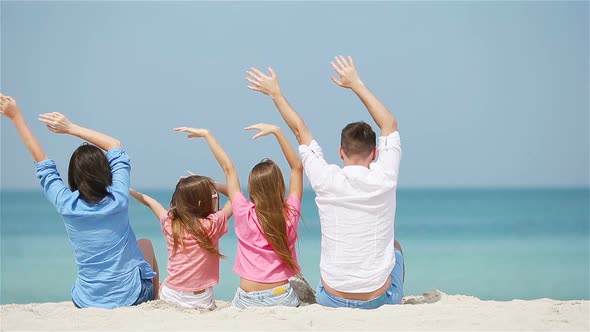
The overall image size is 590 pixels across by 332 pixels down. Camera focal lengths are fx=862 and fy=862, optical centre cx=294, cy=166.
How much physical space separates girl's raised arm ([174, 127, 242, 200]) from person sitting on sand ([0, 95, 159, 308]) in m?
0.52

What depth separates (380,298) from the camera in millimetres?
5441

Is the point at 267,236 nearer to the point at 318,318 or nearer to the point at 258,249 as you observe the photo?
the point at 258,249

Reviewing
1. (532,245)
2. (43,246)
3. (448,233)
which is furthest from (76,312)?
(448,233)

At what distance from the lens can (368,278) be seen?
536cm

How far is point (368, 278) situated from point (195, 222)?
1232mm

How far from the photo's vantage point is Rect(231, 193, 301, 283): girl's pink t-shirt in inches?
221

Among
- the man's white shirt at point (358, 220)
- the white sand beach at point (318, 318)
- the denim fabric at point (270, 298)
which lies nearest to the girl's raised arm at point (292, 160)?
the man's white shirt at point (358, 220)

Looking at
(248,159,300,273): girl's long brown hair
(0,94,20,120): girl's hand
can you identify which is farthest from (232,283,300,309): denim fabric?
(0,94,20,120): girl's hand

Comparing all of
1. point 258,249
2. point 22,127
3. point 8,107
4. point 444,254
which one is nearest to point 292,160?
point 258,249

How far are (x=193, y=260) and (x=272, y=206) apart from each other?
0.68m

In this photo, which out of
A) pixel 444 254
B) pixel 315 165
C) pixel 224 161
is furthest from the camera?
pixel 444 254

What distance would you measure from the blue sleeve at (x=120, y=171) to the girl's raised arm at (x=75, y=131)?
97 millimetres

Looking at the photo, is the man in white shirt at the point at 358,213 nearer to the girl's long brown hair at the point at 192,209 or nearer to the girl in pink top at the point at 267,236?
the girl in pink top at the point at 267,236

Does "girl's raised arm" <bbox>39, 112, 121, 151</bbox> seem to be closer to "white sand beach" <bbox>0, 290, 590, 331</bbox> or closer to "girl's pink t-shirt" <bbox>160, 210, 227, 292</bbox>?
"girl's pink t-shirt" <bbox>160, 210, 227, 292</bbox>
